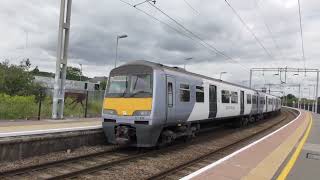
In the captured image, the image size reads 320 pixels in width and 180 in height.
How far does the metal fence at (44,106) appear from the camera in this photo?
22547 millimetres

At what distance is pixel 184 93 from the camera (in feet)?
53.1

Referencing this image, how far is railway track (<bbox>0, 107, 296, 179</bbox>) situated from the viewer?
33.0ft

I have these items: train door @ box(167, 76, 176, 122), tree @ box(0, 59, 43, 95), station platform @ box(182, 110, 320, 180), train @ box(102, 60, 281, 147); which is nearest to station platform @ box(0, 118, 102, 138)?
train @ box(102, 60, 281, 147)

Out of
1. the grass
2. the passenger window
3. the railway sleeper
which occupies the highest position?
the passenger window

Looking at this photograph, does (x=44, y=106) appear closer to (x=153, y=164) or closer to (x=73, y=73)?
(x=153, y=164)

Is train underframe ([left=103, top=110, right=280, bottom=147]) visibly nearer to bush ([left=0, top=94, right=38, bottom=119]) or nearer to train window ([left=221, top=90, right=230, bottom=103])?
train window ([left=221, top=90, right=230, bottom=103])

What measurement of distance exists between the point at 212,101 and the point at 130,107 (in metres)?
6.46

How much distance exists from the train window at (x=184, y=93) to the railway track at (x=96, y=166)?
2.00 m

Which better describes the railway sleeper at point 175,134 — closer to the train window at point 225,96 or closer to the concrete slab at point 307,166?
the train window at point 225,96

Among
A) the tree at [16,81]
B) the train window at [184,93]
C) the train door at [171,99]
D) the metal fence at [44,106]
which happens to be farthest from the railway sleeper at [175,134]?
the tree at [16,81]

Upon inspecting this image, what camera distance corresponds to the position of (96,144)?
51.9 feet

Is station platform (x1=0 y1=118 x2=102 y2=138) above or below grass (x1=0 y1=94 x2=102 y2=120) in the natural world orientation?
below

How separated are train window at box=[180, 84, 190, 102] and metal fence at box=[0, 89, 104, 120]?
9.07 metres

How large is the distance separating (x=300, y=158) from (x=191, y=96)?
16.2 ft
